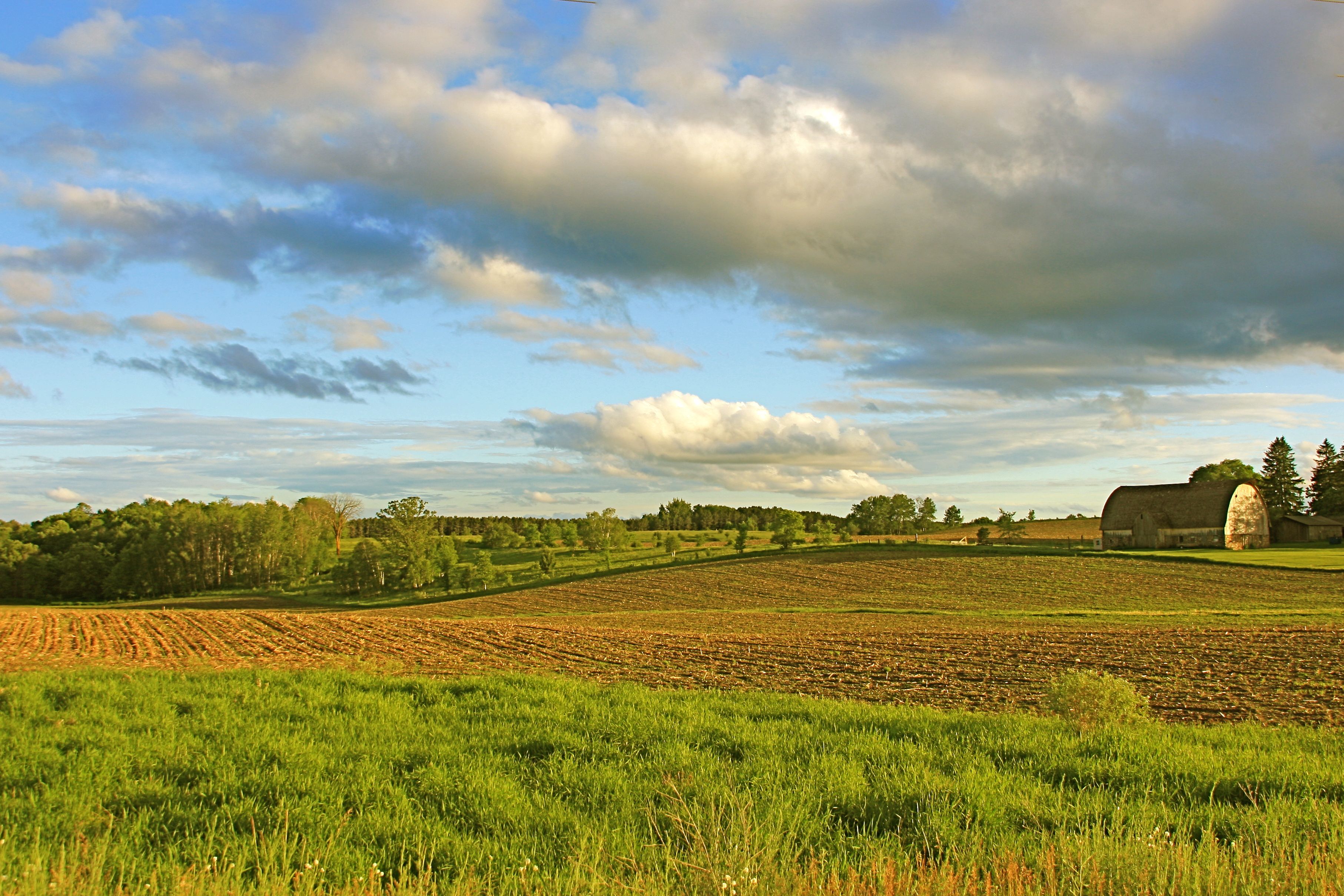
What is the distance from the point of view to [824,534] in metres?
103

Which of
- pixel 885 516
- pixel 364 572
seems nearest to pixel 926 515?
pixel 885 516

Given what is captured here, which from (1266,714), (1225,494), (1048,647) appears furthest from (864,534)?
(1266,714)

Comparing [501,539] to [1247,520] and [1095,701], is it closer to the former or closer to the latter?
[1247,520]

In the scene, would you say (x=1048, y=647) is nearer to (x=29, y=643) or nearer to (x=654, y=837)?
(x=654, y=837)

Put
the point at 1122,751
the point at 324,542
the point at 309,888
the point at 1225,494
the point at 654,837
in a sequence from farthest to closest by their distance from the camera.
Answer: the point at 324,542
the point at 1225,494
the point at 1122,751
the point at 654,837
the point at 309,888

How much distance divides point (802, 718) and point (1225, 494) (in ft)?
283

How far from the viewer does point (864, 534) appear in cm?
Answer: 12938

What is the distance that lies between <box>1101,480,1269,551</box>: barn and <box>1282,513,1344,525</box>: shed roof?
33.2 feet

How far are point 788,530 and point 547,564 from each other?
28343 mm

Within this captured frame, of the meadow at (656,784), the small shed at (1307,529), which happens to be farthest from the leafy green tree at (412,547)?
the small shed at (1307,529)

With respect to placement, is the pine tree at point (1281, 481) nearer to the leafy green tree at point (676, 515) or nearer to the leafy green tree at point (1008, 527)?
the leafy green tree at point (1008, 527)

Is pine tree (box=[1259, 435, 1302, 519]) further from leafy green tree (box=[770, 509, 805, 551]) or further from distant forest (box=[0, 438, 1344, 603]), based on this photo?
leafy green tree (box=[770, 509, 805, 551])

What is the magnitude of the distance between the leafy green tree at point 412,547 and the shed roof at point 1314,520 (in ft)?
319

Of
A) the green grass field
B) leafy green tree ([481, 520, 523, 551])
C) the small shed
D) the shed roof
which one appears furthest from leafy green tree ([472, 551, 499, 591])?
the shed roof
